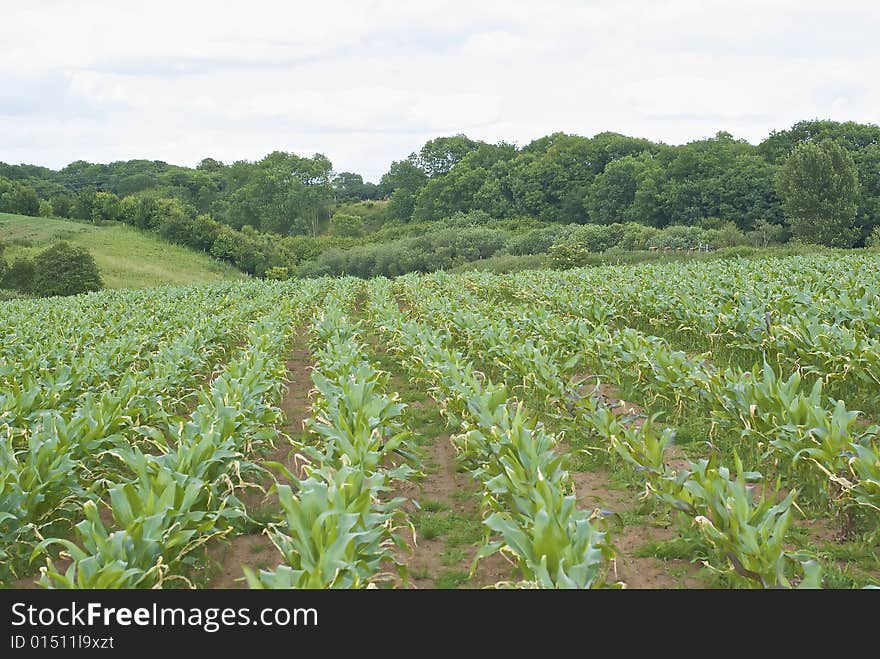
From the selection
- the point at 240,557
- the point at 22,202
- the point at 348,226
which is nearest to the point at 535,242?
the point at 240,557

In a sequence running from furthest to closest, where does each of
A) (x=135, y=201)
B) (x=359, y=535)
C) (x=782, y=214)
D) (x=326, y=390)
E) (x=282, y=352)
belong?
(x=135, y=201) < (x=782, y=214) < (x=282, y=352) < (x=326, y=390) < (x=359, y=535)

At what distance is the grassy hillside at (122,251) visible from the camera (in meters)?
48.8

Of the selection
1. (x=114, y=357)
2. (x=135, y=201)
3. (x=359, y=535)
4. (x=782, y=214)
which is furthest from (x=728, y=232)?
(x=135, y=201)

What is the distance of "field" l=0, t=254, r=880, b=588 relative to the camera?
146 inches

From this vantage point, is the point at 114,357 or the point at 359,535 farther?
the point at 114,357

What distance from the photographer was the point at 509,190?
7612 centimetres

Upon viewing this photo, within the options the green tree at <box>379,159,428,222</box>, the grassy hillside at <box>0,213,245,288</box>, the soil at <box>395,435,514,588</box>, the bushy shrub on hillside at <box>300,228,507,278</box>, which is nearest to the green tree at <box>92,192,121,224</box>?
the grassy hillside at <box>0,213,245,288</box>

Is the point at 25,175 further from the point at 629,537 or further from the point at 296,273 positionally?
the point at 629,537

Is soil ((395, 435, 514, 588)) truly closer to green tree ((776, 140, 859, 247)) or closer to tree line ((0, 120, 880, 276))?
tree line ((0, 120, 880, 276))

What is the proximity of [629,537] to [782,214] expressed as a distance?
190ft

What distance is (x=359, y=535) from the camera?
12.0 ft

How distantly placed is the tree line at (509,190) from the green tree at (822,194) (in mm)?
91

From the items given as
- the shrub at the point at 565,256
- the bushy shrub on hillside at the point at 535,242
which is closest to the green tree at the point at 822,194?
the bushy shrub on hillside at the point at 535,242

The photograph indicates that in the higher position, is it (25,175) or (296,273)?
(25,175)
